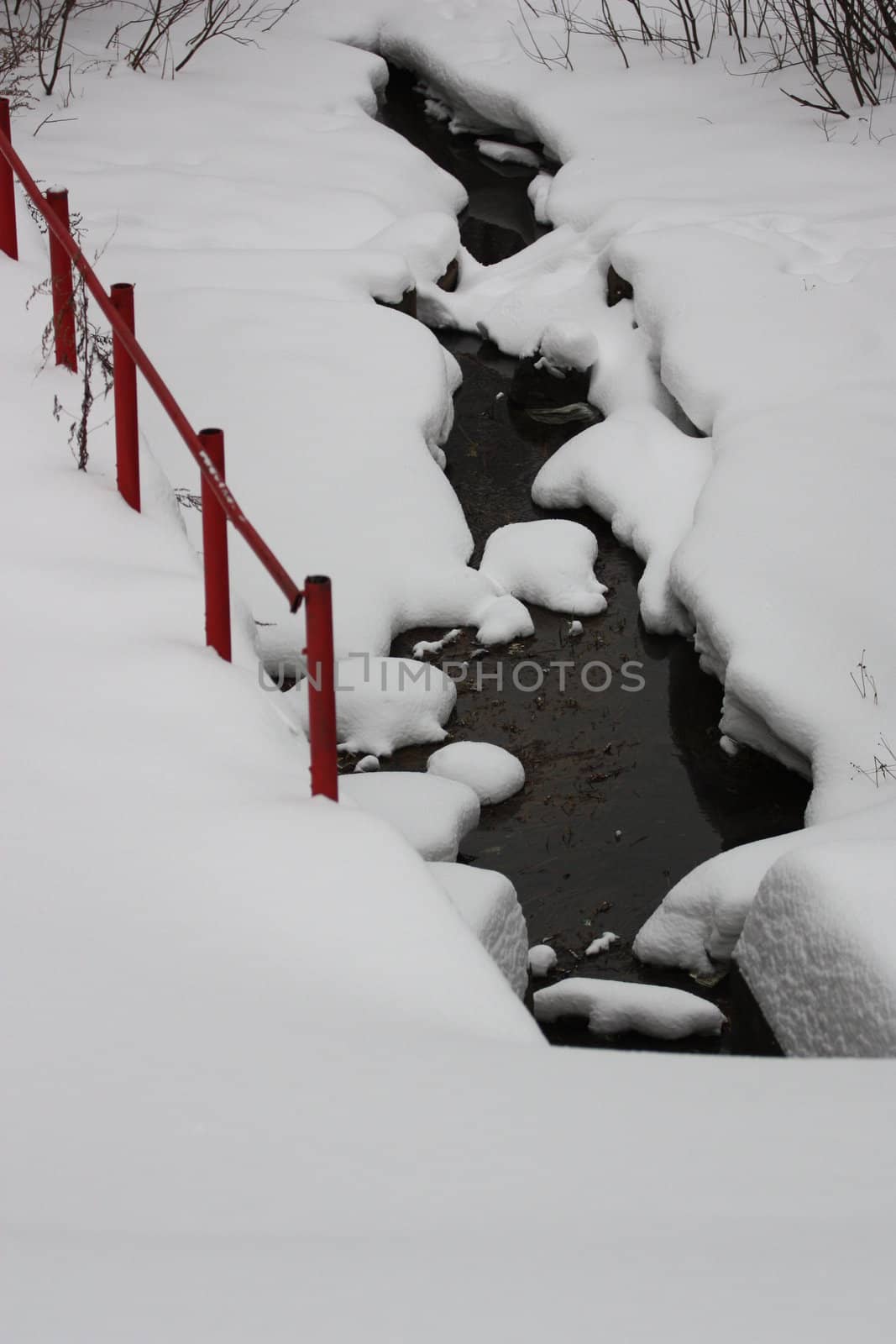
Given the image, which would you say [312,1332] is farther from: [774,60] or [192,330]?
[774,60]

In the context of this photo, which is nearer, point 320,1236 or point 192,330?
point 320,1236

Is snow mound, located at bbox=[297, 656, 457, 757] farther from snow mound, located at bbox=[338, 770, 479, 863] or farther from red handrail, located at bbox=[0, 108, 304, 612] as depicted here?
red handrail, located at bbox=[0, 108, 304, 612]

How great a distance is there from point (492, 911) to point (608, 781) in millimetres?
1642

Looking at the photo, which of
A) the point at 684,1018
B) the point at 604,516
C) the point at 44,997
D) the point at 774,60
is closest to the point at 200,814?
the point at 44,997

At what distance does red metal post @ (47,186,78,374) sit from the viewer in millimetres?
4523

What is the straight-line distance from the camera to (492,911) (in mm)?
3916

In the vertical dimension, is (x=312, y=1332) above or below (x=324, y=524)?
above

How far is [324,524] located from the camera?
20.4ft

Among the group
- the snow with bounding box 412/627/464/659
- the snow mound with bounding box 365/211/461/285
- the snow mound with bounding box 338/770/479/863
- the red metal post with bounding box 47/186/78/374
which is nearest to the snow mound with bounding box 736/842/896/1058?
the snow mound with bounding box 338/770/479/863

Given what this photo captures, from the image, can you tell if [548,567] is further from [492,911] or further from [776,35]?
[776,35]

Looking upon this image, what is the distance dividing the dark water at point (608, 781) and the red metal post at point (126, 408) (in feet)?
5.71

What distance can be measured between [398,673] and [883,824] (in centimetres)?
216

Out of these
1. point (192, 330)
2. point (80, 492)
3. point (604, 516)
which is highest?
point (80, 492)

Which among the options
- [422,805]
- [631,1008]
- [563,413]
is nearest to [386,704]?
[422,805]
